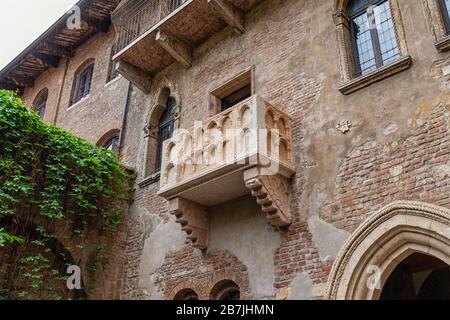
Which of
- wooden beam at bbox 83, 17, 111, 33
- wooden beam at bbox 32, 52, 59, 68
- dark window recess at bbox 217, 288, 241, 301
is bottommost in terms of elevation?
dark window recess at bbox 217, 288, 241, 301

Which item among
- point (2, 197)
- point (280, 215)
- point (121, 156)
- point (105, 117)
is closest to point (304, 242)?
point (280, 215)

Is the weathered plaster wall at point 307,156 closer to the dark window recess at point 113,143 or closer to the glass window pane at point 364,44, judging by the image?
the glass window pane at point 364,44

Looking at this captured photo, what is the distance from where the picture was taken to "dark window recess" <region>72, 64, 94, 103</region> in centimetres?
1438

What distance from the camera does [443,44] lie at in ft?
19.6

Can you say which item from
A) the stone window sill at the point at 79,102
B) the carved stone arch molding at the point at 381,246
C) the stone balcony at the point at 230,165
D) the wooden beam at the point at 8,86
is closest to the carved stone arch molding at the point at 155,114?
the stone balcony at the point at 230,165

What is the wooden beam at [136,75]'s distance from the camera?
10758mm

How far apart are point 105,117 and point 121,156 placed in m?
1.95

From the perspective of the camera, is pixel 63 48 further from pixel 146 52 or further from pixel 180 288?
pixel 180 288

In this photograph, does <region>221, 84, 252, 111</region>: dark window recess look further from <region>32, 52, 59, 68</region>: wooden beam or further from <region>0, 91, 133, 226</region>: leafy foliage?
<region>32, 52, 59, 68</region>: wooden beam

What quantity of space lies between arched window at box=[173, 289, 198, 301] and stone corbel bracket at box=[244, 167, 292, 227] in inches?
86.6

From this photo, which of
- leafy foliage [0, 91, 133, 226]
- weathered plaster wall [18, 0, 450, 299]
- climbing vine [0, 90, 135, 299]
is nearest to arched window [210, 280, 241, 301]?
weathered plaster wall [18, 0, 450, 299]

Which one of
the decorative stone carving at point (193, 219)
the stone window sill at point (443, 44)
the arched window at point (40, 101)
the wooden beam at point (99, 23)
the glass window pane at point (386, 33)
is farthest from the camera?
the arched window at point (40, 101)

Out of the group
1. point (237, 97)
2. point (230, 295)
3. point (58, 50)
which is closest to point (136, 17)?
point (237, 97)

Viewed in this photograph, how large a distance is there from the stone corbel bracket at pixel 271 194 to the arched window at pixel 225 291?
1362 mm
